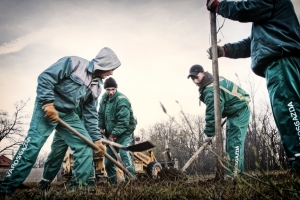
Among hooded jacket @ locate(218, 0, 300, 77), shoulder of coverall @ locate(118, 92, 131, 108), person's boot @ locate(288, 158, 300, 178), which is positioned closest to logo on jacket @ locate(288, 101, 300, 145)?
person's boot @ locate(288, 158, 300, 178)

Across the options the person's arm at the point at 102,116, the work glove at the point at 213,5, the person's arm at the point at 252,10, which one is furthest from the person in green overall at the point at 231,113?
the person's arm at the point at 102,116

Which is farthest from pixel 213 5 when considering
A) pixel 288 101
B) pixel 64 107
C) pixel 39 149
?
pixel 39 149

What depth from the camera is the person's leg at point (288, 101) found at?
6.70ft

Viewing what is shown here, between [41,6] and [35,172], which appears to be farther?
[35,172]

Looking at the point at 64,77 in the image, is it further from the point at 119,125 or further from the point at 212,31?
the point at 119,125

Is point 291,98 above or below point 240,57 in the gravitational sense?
below

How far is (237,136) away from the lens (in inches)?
150

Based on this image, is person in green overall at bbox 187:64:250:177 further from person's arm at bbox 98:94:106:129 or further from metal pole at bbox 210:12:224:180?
person's arm at bbox 98:94:106:129

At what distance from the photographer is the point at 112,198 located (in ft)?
5.26

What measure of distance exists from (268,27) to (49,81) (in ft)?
9.18

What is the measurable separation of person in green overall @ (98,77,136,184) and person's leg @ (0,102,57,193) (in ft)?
8.60

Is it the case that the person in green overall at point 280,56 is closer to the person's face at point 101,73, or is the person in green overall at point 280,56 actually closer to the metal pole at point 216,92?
the metal pole at point 216,92

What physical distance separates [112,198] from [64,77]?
2159 mm

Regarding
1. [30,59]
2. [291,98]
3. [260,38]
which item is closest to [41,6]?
[30,59]
